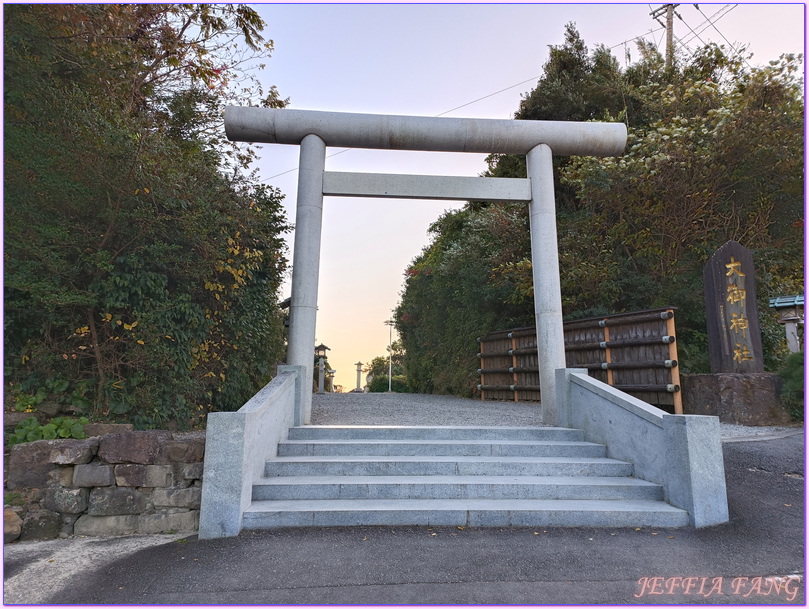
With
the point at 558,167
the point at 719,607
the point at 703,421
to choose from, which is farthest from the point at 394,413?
the point at 558,167

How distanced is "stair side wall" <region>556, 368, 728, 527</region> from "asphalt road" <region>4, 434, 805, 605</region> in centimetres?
23

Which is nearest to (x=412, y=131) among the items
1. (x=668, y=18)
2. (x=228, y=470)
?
(x=228, y=470)

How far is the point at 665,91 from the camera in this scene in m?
10.2

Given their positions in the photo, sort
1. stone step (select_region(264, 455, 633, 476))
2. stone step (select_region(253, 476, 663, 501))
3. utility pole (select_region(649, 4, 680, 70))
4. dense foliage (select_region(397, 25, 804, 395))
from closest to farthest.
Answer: stone step (select_region(253, 476, 663, 501)) → stone step (select_region(264, 455, 633, 476)) → dense foliage (select_region(397, 25, 804, 395)) → utility pole (select_region(649, 4, 680, 70))

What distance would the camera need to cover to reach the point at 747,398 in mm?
6930

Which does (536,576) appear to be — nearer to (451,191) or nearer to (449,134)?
(451,191)

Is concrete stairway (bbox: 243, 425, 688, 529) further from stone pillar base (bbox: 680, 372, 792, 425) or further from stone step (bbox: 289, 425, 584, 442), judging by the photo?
stone pillar base (bbox: 680, 372, 792, 425)

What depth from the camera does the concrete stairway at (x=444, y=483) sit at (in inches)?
146

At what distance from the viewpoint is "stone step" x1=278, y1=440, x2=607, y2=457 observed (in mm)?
4758

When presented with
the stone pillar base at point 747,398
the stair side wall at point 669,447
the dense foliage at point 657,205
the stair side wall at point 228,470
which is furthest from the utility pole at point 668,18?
the stair side wall at point 228,470

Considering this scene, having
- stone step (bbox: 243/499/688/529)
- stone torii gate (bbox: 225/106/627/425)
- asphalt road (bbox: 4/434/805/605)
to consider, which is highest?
stone torii gate (bbox: 225/106/627/425)

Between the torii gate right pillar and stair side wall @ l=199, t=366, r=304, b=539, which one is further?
the torii gate right pillar

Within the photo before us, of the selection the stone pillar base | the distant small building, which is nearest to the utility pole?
the distant small building

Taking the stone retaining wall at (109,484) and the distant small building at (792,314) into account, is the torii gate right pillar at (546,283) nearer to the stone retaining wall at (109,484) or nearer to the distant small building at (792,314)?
the stone retaining wall at (109,484)
